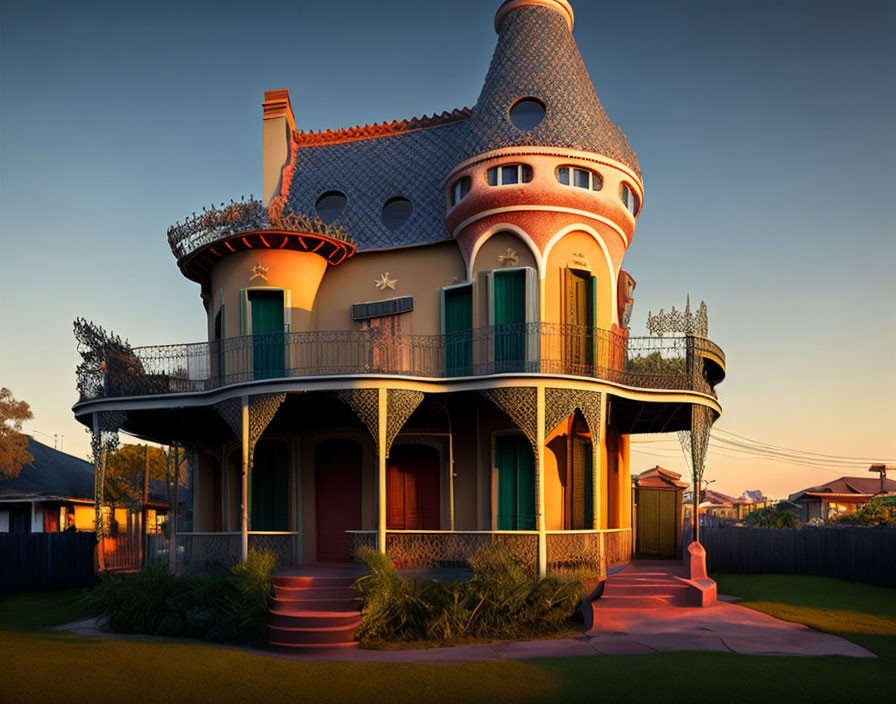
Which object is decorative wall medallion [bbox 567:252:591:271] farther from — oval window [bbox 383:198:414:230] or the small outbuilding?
the small outbuilding

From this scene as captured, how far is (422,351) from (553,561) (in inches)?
206

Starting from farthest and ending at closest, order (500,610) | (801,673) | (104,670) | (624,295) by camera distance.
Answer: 1. (624,295)
2. (500,610)
3. (104,670)
4. (801,673)

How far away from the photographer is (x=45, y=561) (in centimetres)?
2192

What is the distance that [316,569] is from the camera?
652 inches

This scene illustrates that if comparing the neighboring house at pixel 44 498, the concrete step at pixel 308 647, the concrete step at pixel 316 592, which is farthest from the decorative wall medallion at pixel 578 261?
the neighboring house at pixel 44 498

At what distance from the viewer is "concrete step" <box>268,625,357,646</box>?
13.3m

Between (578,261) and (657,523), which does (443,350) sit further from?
(657,523)

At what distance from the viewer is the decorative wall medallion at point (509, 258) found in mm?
17297

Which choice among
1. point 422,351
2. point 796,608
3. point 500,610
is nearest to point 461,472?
point 422,351

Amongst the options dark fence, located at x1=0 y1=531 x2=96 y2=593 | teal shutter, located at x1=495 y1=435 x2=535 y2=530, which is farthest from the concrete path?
dark fence, located at x1=0 y1=531 x2=96 y2=593

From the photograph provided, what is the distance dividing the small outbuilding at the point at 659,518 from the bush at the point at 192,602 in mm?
10443

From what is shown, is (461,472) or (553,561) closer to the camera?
(553,561)

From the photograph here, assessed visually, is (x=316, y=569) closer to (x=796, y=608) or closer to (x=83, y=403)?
(x=83, y=403)

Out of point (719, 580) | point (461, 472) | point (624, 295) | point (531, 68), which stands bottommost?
point (719, 580)
